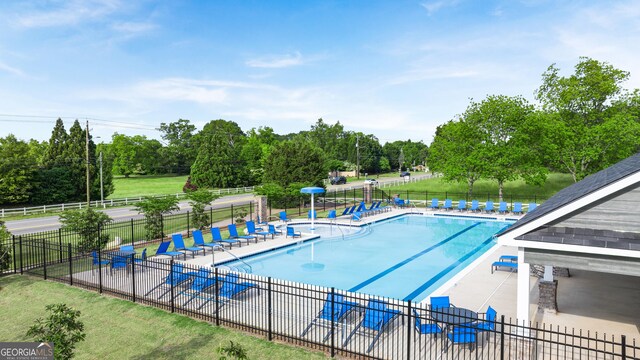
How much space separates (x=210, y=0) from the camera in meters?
29.5

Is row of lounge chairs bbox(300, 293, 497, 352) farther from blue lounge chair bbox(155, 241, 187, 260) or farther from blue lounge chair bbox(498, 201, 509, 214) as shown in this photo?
blue lounge chair bbox(498, 201, 509, 214)

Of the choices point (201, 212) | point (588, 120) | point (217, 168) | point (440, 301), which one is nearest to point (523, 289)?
point (440, 301)

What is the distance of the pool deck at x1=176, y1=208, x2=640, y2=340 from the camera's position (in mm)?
9883

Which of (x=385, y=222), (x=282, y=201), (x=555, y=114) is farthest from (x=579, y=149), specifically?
(x=282, y=201)

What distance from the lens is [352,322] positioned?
10.0m

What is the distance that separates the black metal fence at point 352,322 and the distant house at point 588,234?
1357 millimetres

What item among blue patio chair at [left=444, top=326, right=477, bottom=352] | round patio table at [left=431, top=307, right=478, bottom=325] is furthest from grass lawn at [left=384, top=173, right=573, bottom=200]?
blue patio chair at [left=444, top=326, right=477, bottom=352]

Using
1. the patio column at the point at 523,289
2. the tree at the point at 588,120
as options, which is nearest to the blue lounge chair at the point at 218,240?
the patio column at the point at 523,289

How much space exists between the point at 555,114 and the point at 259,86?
107ft

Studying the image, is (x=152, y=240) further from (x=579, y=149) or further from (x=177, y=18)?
(x=579, y=149)

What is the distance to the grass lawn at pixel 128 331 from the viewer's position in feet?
28.5

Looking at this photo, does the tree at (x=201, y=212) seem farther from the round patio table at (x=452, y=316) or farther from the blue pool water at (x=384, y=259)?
the round patio table at (x=452, y=316)

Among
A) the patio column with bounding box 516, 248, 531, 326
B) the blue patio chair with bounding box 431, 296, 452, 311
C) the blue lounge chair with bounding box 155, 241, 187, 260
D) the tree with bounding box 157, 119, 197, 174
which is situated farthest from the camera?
the tree with bounding box 157, 119, 197, 174

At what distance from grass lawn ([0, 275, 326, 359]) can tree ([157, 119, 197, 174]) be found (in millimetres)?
88497
